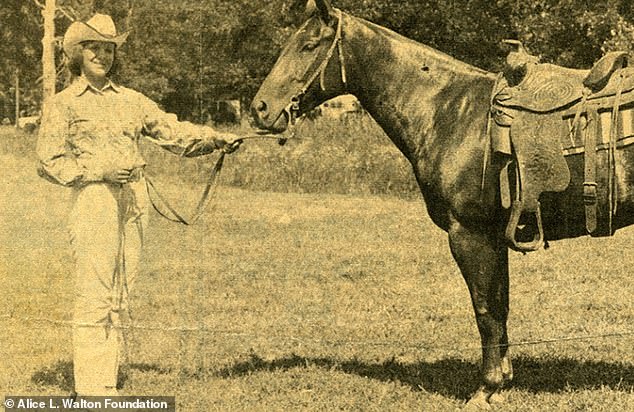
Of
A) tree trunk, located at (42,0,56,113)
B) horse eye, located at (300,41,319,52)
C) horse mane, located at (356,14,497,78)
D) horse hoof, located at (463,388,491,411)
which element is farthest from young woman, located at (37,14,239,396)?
tree trunk, located at (42,0,56,113)

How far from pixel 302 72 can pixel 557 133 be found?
1692mm

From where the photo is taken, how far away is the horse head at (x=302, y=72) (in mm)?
5520

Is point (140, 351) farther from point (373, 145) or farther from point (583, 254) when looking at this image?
point (373, 145)

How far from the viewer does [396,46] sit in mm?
5562

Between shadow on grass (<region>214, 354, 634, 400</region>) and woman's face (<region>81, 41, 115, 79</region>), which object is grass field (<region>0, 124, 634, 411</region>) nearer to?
shadow on grass (<region>214, 354, 634, 400</region>)

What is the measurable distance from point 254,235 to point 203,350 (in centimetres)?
556

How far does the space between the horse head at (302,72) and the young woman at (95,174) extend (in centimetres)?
90

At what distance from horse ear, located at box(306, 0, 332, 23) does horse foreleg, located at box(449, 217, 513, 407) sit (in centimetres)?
159

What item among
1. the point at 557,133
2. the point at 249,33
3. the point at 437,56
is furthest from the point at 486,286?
the point at 249,33

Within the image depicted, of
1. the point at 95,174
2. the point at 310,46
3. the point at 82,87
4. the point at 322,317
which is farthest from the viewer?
the point at 322,317

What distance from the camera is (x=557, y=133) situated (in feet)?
16.9

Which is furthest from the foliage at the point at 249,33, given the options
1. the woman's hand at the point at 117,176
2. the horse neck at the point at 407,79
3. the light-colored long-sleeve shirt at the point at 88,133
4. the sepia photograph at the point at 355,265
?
the woman's hand at the point at 117,176

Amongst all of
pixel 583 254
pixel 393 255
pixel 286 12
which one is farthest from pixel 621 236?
pixel 286 12

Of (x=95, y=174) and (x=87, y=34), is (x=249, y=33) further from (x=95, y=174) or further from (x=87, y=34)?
(x=95, y=174)
